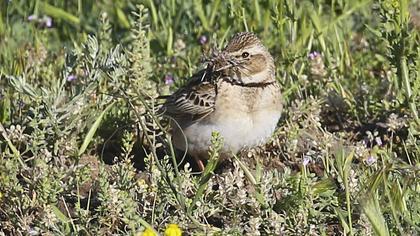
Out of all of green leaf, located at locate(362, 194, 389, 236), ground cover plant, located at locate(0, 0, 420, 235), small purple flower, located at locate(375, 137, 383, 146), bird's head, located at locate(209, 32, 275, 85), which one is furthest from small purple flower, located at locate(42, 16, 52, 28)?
green leaf, located at locate(362, 194, 389, 236)

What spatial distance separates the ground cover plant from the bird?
0.58 ft

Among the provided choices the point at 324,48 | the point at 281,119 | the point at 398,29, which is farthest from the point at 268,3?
the point at 398,29

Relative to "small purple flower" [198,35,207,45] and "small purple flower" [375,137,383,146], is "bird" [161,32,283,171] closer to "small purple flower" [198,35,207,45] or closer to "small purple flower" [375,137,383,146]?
"small purple flower" [375,137,383,146]

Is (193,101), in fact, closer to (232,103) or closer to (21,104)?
(232,103)

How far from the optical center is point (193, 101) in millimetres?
5969

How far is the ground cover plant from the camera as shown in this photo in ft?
16.4

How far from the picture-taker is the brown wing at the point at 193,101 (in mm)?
5922

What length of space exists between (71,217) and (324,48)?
7.50ft

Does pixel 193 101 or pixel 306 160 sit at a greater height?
pixel 193 101

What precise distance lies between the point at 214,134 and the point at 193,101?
4.09ft

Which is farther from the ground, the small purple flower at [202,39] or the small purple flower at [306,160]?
the small purple flower at [202,39]

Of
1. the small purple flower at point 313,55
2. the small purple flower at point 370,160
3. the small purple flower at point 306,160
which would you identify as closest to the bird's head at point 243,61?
the small purple flower at point 306,160

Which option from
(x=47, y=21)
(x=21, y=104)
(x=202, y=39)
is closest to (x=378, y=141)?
(x=202, y=39)

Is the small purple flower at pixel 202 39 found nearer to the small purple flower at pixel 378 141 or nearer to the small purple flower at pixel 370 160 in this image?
the small purple flower at pixel 378 141
